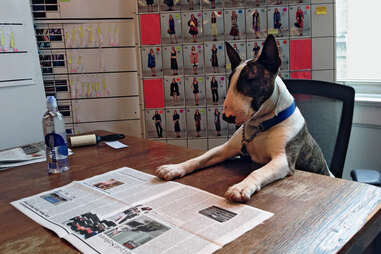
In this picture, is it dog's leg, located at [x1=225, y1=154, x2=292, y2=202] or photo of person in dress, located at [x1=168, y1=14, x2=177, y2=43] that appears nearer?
dog's leg, located at [x1=225, y1=154, x2=292, y2=202]

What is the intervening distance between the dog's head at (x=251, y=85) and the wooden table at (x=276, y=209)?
21cm

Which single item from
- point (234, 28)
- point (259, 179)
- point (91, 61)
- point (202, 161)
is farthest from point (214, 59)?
point (259, 179)

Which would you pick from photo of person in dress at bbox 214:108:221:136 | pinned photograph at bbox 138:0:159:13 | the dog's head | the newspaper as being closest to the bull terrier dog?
the dog's head

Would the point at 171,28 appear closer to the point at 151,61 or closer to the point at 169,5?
the point at 169,5

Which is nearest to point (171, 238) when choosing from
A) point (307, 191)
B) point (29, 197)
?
point (307, 191)

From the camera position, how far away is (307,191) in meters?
0.93

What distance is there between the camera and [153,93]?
8.05ft

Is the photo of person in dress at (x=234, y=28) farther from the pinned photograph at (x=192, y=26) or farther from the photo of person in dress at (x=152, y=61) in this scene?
the photo of person in dress at (x=152, y=61)

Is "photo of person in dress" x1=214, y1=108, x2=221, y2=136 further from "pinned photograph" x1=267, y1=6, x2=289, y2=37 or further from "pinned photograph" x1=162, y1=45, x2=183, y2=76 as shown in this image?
"pinned photograph" x1=267, y1=6, x2=289, y2=37

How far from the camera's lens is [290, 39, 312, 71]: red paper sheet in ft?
7.75

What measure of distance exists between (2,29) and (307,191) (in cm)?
223

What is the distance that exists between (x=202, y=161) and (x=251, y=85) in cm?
31

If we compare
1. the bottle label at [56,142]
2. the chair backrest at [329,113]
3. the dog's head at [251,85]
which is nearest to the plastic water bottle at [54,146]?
the bottle label at [56,142]

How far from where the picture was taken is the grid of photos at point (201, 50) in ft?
7.66
